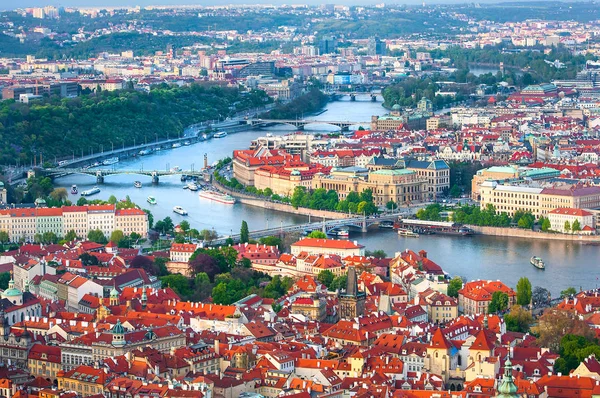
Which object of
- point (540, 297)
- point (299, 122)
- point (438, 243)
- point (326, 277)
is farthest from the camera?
point (299, 122)

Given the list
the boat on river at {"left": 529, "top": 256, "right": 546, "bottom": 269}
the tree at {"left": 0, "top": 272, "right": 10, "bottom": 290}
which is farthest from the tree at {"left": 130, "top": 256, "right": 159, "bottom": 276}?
the boat on river at {"left": 529, "top": 256, "right": 546, "bottom": 269}

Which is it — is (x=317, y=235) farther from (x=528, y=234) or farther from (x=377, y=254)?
(x=528, y=234)

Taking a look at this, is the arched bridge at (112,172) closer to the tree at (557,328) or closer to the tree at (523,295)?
the tree at (523,295)

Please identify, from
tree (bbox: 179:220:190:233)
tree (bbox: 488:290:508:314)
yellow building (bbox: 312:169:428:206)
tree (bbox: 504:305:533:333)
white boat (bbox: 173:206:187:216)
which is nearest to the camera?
tree (bbox: 504:305:533:333)

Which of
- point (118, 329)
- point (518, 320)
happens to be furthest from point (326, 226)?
point (118, 329)

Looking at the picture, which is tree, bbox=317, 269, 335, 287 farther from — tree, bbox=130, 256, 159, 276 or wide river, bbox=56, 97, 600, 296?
wide river, bbox=56, 97, 600, 296

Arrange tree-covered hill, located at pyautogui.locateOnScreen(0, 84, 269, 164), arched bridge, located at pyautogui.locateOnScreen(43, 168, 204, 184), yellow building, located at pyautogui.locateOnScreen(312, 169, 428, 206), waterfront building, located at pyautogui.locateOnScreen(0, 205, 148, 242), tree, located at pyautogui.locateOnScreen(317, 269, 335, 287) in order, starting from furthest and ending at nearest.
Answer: tree-covered hill, located at pyautogui.locateOnScreen(0, 84, 269, 164) < arched bridge, located at pyautogui.locateOnScreen(43, 168, 204, 184) < yellow building, located at pyautogui.locateOnScreen(312, 169, 428, 206) < waterfront building, located at pyautogui.locateOnScreen(0, 205, 148, 242) < tree, located at pyautogui.locateOnScreen(317, 269, 335, 287)
